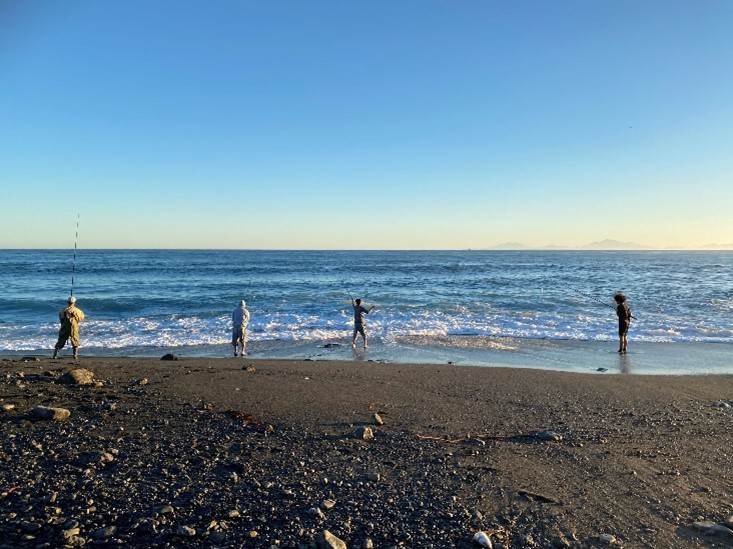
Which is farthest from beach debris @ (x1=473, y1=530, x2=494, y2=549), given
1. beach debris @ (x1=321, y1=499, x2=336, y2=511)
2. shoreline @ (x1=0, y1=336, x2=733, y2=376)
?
shoreline @ (x1=0, y1=336, x2=733, y2=376)

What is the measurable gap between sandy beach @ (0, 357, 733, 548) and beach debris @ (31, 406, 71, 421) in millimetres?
107

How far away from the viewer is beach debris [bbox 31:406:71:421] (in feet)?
19.6

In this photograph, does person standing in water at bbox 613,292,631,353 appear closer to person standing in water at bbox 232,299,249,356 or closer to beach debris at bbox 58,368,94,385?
person standing in water at bbox 232,299,249,356

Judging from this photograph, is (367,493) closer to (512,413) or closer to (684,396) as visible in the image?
(512,413)

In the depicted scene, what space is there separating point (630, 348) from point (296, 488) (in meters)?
12.7

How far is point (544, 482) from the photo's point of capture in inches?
176

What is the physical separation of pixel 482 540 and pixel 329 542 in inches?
42.1

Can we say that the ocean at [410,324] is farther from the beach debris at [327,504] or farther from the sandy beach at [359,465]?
the beach debris at [327,504]

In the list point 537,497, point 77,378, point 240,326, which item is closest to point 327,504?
point 537,497

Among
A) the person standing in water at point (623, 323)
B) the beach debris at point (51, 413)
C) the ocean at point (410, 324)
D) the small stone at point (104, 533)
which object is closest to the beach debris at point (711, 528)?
the small stone at point (104, 533)

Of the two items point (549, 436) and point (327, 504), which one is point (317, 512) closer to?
point (327, 504)

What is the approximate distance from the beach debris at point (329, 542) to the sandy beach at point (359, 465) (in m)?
0.01

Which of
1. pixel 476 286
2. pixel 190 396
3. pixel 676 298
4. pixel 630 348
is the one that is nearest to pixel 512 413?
pixel 190 396

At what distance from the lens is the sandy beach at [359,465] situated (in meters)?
3.59
